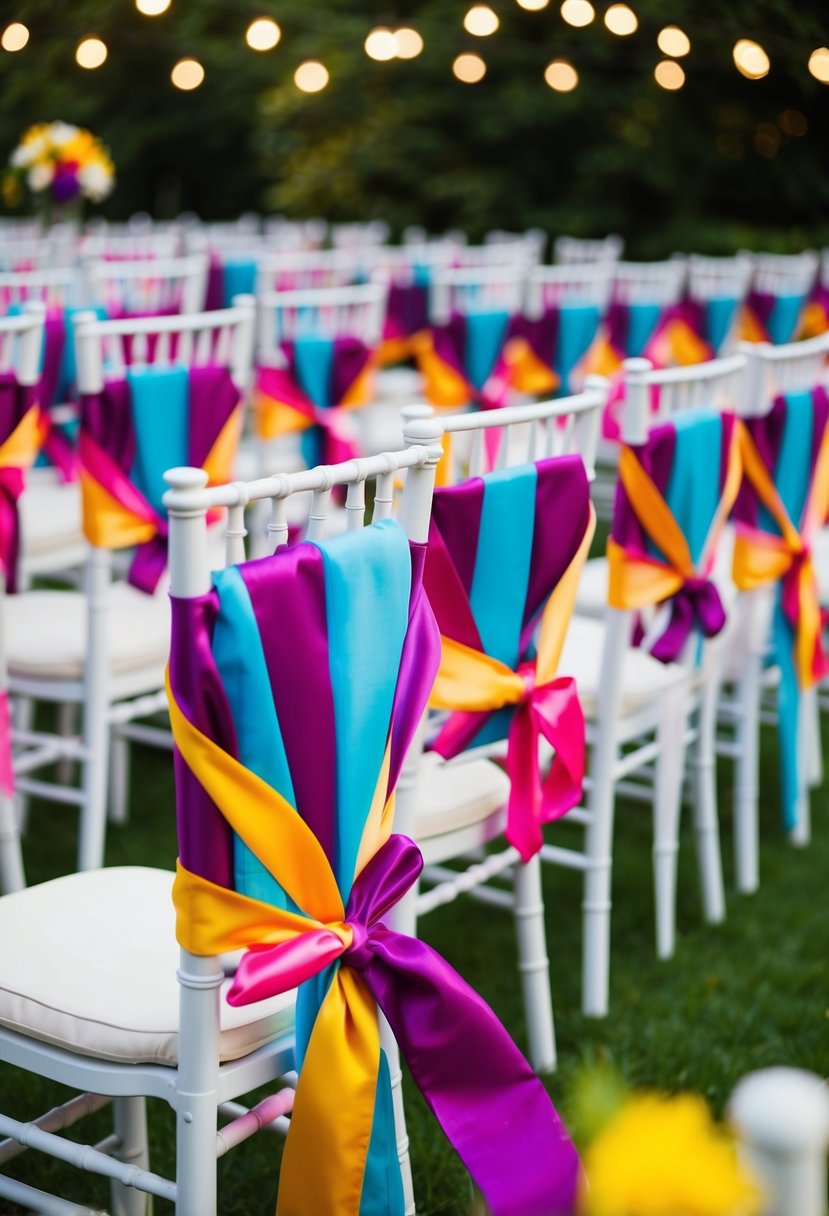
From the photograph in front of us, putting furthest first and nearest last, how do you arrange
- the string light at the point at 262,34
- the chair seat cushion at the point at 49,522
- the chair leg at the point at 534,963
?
the string light at the point at 262,34 → the chair seat cushion at the point at 49,522 → the chair leg at the point at 534,963

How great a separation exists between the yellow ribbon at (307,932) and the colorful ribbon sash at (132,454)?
122 centimetres

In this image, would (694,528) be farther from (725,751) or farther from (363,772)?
(363,772)

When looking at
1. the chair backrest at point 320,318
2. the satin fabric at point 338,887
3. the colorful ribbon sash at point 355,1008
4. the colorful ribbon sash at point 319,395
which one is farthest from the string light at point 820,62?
the colorful ribbon sash at point 355,1008

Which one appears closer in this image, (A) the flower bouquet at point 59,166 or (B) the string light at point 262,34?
(A) the flower bouquet at point 59,166

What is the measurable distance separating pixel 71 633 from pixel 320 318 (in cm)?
154

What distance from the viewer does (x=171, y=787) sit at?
3.34m

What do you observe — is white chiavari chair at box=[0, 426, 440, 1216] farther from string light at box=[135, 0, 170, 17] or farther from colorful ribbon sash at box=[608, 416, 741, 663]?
string light at box=[135, 0, 170, 17]

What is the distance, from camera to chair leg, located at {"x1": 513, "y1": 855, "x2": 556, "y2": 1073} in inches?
85.2

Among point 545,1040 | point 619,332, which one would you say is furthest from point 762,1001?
point 619,332

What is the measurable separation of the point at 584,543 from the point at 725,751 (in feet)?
4.35

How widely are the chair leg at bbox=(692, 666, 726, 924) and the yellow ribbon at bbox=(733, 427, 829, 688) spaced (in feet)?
0.74

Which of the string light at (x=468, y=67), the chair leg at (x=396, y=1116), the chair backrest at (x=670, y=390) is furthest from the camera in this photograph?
the string light at (x=468, y=67)

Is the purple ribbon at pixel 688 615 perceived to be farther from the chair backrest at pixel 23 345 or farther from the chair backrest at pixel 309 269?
the chair backrest at pixel 309 269

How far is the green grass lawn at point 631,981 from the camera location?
2010 mm
